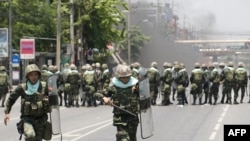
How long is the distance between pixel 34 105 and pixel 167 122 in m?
10.1

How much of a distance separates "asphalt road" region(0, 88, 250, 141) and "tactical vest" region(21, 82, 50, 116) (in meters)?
5.02

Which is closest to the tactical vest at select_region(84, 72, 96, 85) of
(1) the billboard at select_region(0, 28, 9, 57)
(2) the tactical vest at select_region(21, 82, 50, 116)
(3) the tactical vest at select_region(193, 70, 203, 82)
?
(3) the tactical vest at select_region(193, 70, 203, 82)

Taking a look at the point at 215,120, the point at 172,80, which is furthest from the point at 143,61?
the point at 215,120

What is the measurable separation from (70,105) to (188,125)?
974cm

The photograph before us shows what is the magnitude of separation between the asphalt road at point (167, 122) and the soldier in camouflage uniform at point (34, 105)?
496cm

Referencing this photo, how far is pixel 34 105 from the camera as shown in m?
10.4

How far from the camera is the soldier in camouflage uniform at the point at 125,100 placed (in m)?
10.4

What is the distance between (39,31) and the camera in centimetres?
5303

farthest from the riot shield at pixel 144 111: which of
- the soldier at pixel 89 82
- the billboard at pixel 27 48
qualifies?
the billboard at pixel 27 48

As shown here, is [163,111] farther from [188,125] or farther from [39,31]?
[39,31]

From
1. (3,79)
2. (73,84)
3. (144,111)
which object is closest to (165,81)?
(73,84)

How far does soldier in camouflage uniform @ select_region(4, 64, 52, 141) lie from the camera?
10344mm

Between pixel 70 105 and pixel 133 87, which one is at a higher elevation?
pixel 133 87

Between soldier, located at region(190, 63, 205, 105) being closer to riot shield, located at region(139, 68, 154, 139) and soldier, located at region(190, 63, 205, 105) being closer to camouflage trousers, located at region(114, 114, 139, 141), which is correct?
riot shield, located at region(139, 68, 154, 139)
